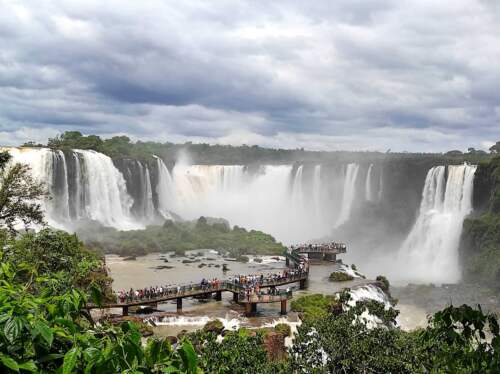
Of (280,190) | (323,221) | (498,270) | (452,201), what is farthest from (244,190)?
(498,270)

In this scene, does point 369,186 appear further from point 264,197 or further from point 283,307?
point 283,307

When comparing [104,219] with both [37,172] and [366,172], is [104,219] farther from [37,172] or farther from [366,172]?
[366,172]

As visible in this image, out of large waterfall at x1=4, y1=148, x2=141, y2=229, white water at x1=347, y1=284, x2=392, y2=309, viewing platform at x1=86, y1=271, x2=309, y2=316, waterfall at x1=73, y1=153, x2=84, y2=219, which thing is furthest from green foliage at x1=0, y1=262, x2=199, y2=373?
waterfall at x1=73, y1=153, x2=84, y2=219

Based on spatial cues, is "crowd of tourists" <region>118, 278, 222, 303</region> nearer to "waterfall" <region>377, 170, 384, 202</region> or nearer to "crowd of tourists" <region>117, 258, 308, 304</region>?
"crowd of tourists" <region>117, 258, 308, 304</region>

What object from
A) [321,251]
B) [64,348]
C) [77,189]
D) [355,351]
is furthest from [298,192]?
[64,348]

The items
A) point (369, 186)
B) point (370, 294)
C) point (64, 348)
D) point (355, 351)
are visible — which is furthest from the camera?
point (369, 186)

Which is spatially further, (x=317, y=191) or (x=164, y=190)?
(x=164, y=190)
